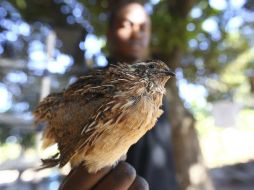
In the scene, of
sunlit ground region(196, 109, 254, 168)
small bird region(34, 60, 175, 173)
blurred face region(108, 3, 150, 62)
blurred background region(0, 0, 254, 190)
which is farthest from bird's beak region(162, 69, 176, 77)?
sunlit ground region(196, 109, 254, 168)

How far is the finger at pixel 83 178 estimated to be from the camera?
602 mm

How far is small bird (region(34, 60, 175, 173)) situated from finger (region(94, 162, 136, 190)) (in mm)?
16

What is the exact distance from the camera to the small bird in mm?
538

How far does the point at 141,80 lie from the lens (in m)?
0.57

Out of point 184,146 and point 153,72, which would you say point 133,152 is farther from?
point 184,146

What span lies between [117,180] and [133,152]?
1.78 ft

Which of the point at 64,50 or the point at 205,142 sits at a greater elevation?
the point at 64,50

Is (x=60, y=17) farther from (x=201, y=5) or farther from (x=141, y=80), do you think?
(x=141, y=80)

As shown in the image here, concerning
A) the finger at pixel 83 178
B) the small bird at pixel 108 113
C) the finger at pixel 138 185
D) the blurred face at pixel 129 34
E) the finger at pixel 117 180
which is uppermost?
the blurred face at pixel 129 34

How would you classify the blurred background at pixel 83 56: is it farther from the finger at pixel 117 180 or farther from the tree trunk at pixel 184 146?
the finger at pixel 117 180

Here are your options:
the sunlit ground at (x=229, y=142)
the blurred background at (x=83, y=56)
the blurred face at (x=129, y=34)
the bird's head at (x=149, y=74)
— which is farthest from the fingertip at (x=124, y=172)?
the sunlit ground at (x=229, y=142)

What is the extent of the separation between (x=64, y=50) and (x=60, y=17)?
22 cm

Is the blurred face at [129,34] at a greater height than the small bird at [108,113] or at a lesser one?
greater

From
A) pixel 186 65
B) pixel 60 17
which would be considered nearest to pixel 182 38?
pixel 186 65
